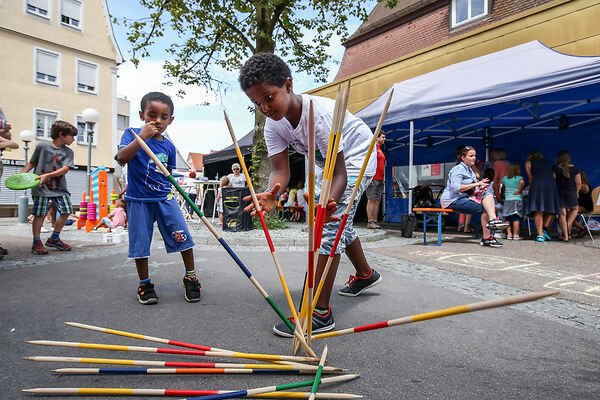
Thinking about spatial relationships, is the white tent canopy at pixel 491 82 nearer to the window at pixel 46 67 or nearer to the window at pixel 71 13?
the window at pixel 46 67

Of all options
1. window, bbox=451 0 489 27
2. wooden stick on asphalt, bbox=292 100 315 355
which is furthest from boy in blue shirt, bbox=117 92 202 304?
window, bbox=451 0 489 27

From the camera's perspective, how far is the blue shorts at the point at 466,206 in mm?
5684

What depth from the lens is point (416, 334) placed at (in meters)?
2.02

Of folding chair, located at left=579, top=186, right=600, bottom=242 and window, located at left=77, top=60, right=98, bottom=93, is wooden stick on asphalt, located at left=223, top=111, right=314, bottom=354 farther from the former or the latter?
window, located at left=77, top=60, right=98, bottom=93

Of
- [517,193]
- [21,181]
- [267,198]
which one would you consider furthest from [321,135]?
[517,193]

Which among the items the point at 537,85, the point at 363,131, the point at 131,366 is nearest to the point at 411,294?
the point at 363,131

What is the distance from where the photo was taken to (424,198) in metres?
8.92

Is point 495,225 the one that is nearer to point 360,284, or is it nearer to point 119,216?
point 360,284

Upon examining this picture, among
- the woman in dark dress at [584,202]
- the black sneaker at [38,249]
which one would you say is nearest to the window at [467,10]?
the woman in dark dress at [584,202]

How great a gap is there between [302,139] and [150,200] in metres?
1.30

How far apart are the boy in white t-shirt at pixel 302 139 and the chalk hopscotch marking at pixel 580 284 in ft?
6.02

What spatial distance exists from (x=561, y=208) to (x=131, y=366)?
7.30 metres

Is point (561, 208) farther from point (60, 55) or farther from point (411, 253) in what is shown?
point (60, 55)

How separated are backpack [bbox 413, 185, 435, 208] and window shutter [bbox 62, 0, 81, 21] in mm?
20763
